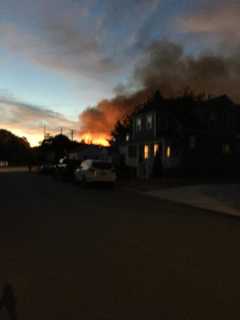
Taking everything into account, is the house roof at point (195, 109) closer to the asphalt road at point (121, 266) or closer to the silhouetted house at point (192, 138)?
the silhouetted house at point (192, 138)

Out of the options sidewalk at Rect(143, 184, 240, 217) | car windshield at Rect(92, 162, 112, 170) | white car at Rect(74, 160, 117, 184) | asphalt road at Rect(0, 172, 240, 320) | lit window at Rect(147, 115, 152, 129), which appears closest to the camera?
asphalt road at Rect(0, 172, 240, 320)

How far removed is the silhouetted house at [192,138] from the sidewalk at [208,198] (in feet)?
42.2

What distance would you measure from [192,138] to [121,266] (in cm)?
2767

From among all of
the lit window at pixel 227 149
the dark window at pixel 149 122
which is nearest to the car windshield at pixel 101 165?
the dark window at pixel 149 122

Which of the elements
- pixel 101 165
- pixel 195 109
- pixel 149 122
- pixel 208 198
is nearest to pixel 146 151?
pixel 149 122

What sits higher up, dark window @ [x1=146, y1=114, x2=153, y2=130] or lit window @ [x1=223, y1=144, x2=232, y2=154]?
dark window @ [x1=146, y1=114, x2=153, y2=130]

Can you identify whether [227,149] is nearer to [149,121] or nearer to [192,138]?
[192,138]

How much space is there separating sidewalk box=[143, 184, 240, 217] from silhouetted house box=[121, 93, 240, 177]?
12.9m

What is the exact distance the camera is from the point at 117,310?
4.29m

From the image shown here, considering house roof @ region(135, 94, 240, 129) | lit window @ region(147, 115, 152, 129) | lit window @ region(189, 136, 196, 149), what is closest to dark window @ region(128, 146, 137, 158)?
lit window @ region(147, 115, 152, 129)

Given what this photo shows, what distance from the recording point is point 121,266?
604 cm

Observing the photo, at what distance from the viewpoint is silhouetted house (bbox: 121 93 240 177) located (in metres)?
32.6

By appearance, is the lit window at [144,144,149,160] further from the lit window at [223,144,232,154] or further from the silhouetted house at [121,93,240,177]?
the lit window at [223,144,232,154]

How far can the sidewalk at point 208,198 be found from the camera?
13.6m
